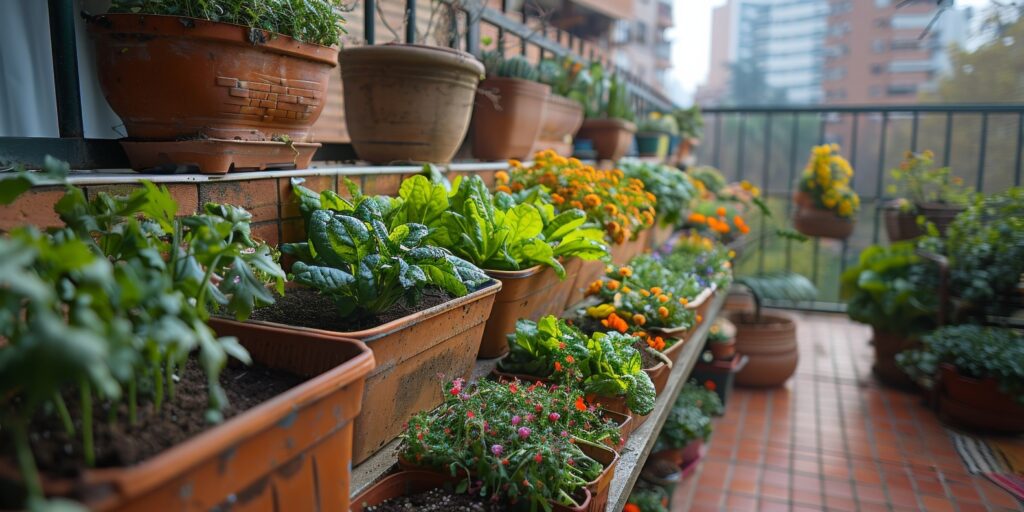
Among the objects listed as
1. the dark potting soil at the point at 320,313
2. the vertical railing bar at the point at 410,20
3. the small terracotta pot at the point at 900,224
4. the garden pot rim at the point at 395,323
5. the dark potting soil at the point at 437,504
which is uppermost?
the vertical railing bar at the point at 410,20

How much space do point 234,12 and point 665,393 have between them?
46.4 inches

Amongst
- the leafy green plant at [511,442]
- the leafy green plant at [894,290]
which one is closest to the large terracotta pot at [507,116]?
the leafy green plant at [511,442]

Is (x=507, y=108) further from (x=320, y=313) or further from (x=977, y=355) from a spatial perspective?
(x=977, y=355)

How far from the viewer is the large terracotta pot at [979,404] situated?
2.74 meters

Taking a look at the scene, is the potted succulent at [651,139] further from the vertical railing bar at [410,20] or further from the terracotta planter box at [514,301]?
the terracotta planter box at [514,301]

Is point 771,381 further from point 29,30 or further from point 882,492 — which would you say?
point 29,30

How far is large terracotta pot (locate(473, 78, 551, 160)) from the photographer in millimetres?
2160

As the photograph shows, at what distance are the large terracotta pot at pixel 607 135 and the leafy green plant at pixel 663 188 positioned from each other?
0.13m

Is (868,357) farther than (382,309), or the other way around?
(868,357)

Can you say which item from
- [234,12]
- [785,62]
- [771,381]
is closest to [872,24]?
[785,62]

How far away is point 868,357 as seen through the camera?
159 inches

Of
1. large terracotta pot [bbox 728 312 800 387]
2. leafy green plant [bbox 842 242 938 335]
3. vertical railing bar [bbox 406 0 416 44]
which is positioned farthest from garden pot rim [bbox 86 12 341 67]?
leafy green plant [bbox 842 242 938 335]

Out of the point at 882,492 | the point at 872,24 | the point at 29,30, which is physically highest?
the point at 872,24

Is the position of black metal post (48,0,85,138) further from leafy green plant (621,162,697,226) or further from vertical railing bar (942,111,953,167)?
vertical railing bar (942,111,953,167)
